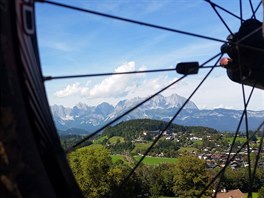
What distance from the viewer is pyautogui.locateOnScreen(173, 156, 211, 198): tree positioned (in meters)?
45.3

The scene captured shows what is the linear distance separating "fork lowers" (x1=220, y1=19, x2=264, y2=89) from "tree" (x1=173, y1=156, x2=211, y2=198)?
41.1m

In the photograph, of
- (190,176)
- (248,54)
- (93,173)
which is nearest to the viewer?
(248,54)

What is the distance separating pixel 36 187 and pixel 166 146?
488 feet

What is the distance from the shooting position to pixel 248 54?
16.4 ft

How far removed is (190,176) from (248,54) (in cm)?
4196

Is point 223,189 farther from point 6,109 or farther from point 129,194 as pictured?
point 6,109

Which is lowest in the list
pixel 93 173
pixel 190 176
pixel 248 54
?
pixel 190 176

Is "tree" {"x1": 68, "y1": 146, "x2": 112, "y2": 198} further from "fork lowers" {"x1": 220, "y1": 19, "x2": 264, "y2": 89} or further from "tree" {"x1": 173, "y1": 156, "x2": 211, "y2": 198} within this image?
"fork lowers" {"x1": 220, "y1": 19, "x2": 264, "y2": 89}

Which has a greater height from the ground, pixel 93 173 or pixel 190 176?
pixel 93 173

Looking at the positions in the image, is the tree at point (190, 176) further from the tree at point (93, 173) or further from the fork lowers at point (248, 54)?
the fork lowers at point (248, 54)

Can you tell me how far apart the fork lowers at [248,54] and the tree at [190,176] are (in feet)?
135

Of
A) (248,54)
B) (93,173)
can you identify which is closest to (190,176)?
(93,173)

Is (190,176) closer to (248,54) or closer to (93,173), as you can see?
(93,173)

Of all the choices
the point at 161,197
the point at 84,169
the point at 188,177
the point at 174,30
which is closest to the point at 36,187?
the point at 174,30
